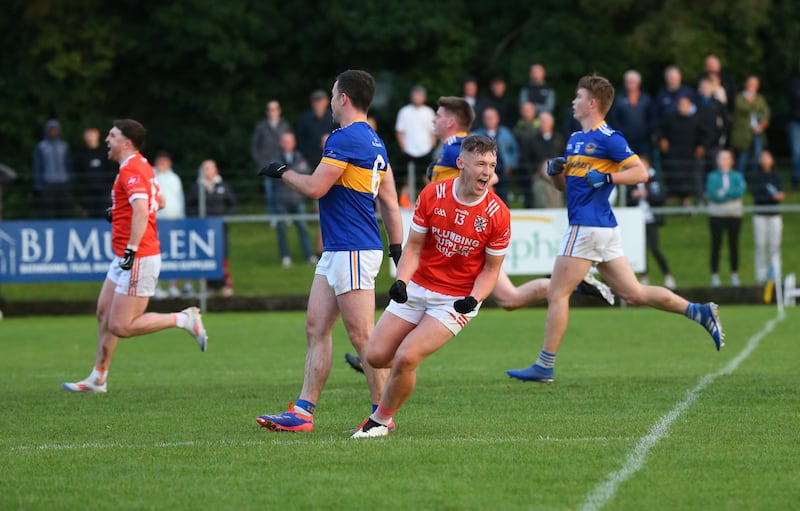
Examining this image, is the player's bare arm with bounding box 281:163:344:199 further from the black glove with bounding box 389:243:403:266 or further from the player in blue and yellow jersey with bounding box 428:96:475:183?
the player in blue and yellow jersey with bounding box 428:96:475:183

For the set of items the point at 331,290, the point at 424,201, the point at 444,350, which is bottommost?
the point at 444,350

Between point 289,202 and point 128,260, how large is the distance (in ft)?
39.3

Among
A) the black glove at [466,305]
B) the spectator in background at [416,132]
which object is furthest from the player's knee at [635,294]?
the spectator in background at [416,132]

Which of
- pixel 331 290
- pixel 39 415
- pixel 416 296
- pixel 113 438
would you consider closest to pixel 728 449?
pixel 416 296

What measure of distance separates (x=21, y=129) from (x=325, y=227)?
2587cm

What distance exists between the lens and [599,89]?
10.7 m

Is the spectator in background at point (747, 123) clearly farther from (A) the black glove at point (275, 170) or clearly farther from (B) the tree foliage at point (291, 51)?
(A) the black glove at point (275, 170)

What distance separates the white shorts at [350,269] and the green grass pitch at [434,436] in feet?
2.98

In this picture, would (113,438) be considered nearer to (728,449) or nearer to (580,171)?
(728,449)

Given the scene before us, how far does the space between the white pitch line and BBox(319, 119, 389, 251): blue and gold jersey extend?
206cm

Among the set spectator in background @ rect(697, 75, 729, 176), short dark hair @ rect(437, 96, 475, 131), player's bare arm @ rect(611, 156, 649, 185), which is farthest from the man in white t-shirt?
player's bare arm @ rect(611, 156, 649, 185)

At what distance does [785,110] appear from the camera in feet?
109

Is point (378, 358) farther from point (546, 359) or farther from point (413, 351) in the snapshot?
point (546, 359)

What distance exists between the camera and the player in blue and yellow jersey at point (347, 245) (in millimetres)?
8305
